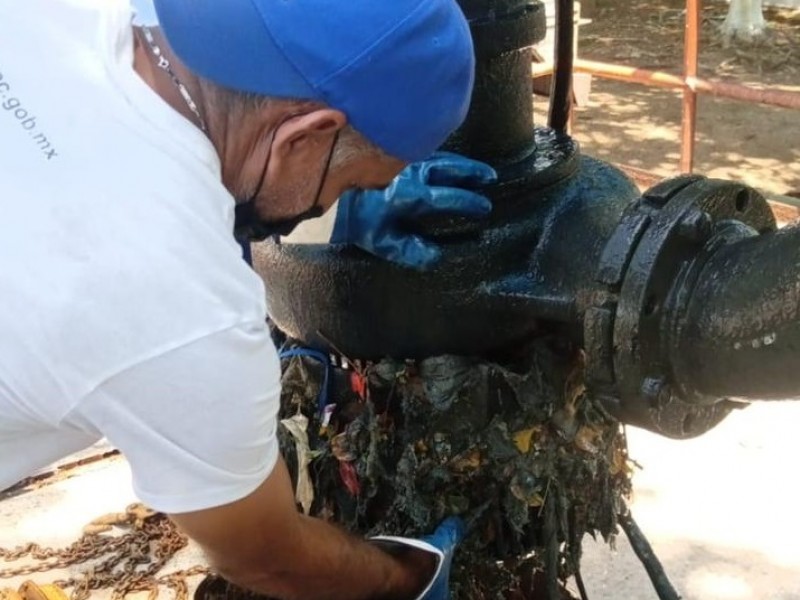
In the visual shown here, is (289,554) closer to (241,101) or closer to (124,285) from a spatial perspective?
(124,285)

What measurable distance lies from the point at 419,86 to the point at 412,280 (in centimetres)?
34

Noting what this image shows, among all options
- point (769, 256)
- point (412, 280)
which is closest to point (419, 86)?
point (412, 280)

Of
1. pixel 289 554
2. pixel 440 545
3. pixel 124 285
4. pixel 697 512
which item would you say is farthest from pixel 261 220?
pixel 697 512

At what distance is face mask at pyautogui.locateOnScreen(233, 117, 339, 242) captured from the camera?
1.32 metres

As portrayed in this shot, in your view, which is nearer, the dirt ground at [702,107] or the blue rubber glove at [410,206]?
the blue rubber glove at [410,206]

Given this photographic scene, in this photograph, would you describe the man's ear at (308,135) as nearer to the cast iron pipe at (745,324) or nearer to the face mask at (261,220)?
the face mask at (261,220)

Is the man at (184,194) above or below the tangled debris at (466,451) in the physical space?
above

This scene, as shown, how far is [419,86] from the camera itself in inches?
48.2

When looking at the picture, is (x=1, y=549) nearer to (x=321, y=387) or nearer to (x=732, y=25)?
(x=321, y=387)

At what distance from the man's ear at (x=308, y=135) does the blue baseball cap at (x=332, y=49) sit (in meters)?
0.01

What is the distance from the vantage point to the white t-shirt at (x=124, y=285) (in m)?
1.08

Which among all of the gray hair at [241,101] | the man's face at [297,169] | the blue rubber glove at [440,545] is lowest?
the blue rubber glove at [440,545]

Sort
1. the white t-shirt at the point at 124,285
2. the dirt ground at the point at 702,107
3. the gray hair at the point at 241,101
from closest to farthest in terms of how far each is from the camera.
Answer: the white t-shirt at the point at 124,285 → the gray hair at the point at 241,101 → the dirt ground at the point at 702,107

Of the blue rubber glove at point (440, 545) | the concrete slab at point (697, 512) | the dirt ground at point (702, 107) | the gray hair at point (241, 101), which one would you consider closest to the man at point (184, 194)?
the gray hair at point (241, 101)
